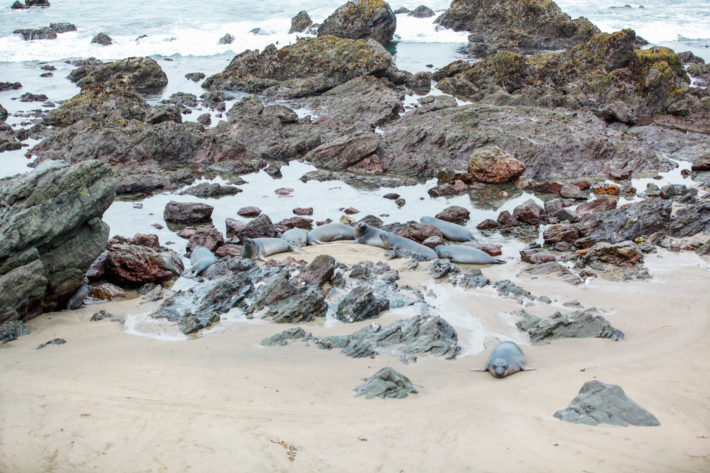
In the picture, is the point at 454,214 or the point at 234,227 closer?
the point at 234,227

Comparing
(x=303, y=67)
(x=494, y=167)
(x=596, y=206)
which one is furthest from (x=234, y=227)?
(x=303, y=67)

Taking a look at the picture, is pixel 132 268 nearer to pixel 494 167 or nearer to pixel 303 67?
pixel 494 167

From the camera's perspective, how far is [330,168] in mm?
14680

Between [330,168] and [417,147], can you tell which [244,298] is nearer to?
[330,168]

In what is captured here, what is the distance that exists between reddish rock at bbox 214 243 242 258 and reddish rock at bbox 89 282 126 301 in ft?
6.18

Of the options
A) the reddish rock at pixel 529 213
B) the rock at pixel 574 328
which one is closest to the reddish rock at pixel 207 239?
the reddish rock at pixel 529 213

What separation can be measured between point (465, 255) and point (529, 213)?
95.9 inches

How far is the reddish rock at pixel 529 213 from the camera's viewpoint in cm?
1125

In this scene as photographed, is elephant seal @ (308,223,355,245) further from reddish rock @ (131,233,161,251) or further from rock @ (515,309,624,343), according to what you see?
rock @ (515,309,624,343)

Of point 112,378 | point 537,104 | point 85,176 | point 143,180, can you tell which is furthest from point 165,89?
point 112,378

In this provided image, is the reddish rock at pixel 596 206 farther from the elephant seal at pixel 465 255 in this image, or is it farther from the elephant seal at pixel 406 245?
the elephant seal at pixel 406 245

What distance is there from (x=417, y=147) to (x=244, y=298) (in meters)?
8.90

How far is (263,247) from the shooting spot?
9852mm

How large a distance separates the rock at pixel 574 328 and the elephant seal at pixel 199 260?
17.1 feet
